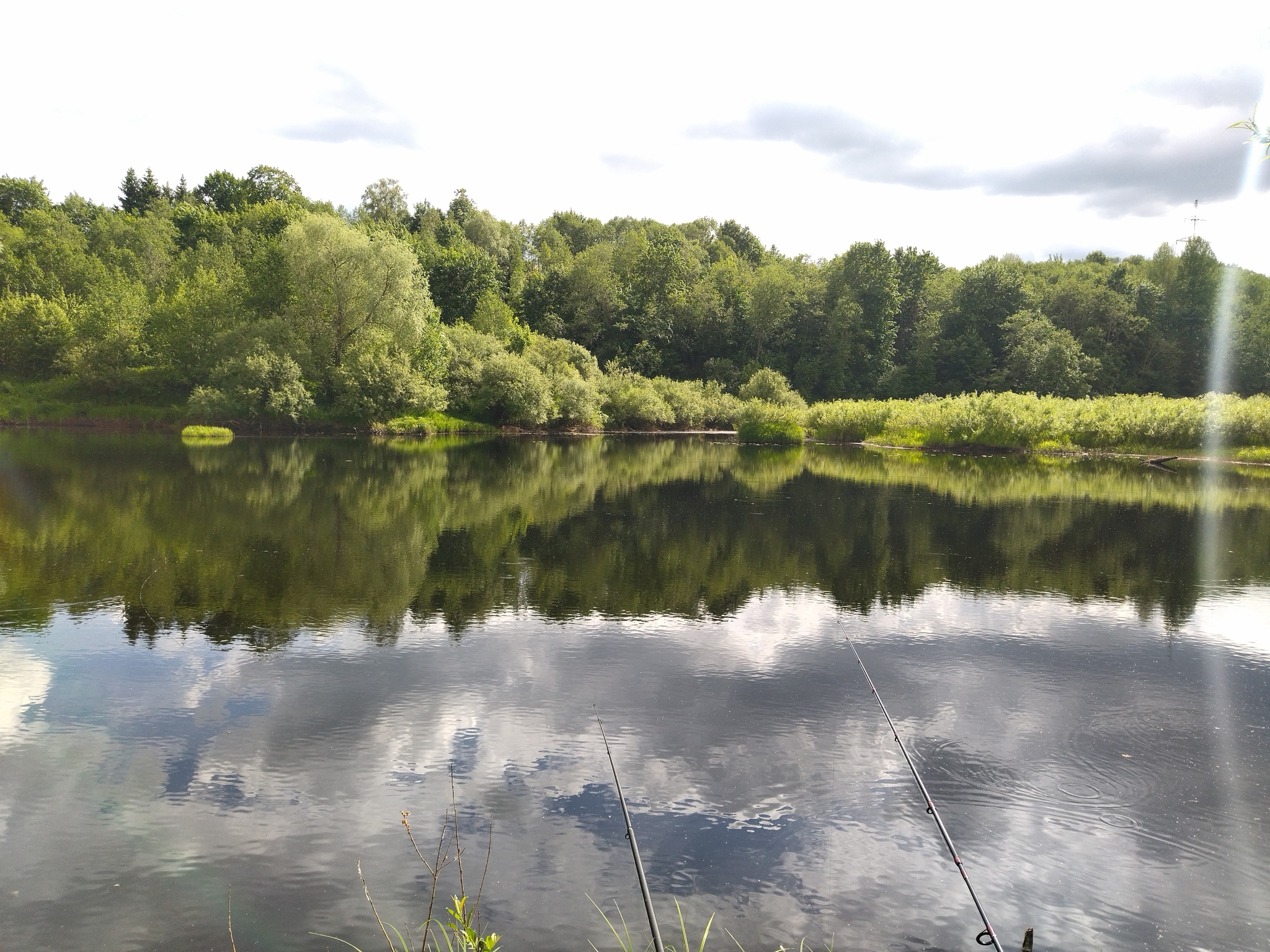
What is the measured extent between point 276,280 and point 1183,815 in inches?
2538

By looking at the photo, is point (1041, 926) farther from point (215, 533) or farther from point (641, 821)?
point (215, 533)

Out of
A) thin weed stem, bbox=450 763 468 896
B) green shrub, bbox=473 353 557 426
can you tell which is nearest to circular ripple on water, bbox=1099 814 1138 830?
thin weed stem, bbox=450 763 468 896

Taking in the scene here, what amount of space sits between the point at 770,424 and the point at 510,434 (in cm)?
1891

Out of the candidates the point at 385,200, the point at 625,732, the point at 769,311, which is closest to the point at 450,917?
the point at 625,732

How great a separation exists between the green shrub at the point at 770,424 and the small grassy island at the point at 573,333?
22 centimetres

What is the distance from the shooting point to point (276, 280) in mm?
60781

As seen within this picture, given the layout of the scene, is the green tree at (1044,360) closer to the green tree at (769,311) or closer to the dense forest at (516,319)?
the dense forest at (516,319)

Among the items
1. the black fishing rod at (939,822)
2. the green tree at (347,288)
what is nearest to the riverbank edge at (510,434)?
the green tree at (347,288)

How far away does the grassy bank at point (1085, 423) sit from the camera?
4575cm

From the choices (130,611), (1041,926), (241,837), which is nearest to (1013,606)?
(1041,926)

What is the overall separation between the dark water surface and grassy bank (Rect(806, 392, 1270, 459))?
33876 mm

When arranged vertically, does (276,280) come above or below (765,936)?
above

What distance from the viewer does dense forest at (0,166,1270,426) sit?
57.0 meters

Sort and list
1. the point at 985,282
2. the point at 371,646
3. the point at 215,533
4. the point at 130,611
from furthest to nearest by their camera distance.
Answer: the point at 985,282, the point at 215,533, the point at 130,611, the point at 371,646
